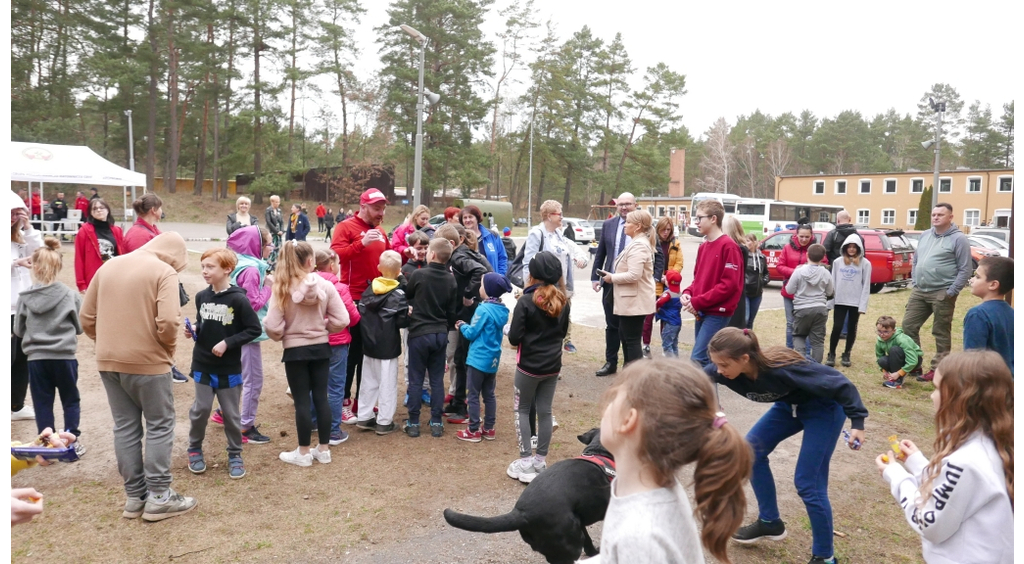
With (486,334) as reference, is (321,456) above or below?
below

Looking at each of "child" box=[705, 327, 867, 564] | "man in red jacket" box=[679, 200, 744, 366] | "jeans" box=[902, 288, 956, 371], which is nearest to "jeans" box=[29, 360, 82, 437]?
"child" box=[705, 327, 867, 564]

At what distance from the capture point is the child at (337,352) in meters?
5.68

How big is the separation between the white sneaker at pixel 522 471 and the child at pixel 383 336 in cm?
141

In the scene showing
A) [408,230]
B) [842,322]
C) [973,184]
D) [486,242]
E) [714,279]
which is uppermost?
[973,184]

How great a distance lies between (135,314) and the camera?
4023 mm

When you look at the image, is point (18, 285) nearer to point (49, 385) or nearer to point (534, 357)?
point (49, 385)

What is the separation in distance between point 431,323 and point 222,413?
1.81m

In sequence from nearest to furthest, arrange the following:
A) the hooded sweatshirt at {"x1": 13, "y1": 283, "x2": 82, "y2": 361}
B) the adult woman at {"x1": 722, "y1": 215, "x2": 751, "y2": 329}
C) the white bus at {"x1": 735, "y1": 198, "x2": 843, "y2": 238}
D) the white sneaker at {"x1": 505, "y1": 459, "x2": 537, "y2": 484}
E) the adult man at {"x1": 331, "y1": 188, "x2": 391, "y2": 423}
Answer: the white sneaker at {"x1": 505, "y1": 459, "x2": 537, "y2": 484}, the hooded sweatshirt at {"x1": 13, "y1": 283, "x2": 82, "y2": 361}, the adult man at {"x1": 331, "y1": 188, "x2": 391, "y2": 423}, the adult woman at {"x1": 722, "y1": 215, "x2": 751, "y2": 329}, the white bus at {"x1": 735, "y1": 198, "x2": 843, "y2": 238}

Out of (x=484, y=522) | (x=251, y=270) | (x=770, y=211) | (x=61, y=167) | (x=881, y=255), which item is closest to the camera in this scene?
(x=484, y=522)

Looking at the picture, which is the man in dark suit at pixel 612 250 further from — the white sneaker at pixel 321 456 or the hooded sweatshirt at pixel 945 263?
the white sneaker at pixel 321 456

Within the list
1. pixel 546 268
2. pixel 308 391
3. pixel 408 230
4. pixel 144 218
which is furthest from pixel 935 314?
pixel 144 218

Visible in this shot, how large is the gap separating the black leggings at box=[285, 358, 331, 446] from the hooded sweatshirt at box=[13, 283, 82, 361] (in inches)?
69.0

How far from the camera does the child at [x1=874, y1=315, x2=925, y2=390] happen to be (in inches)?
315

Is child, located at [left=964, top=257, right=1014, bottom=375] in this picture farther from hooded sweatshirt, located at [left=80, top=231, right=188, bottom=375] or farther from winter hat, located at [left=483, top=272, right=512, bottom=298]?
hooded sweatshirt, located at [left=80, top=231, right=188, bottom=375]
